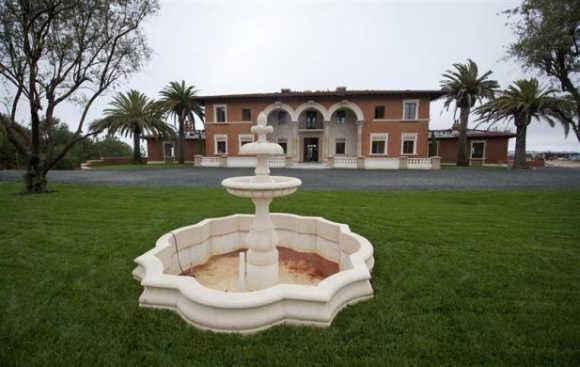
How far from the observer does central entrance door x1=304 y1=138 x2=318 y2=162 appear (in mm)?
28734

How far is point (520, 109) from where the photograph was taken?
74.4ft

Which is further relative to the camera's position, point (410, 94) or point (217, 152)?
point (217, 152)

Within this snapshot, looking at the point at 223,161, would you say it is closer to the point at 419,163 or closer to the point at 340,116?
the point at 340,116

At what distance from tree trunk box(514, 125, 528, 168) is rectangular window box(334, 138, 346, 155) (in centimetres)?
1550

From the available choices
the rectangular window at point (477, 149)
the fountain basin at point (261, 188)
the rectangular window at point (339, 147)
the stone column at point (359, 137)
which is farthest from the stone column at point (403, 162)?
the fountain basin at point (261, 188)

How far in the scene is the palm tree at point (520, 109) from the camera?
21.8 meters

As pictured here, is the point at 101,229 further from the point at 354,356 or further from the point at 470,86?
the point at 470,86

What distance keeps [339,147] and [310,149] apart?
3.27 m

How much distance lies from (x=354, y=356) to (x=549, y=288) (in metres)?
2.84

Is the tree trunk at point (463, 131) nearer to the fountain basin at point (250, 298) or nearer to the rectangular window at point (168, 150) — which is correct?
the fountain basin at point (250, 298)

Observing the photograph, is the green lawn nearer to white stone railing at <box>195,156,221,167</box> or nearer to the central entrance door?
white stone railing at <box>195,156,221,167</box>

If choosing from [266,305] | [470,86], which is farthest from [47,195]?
[470,86]

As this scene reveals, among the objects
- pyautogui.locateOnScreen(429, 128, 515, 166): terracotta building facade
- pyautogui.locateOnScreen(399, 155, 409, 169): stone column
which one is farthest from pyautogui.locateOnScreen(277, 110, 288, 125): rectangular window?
pyautogui.locateOnScreen(429, 128, 515, 166): terracotta building facade

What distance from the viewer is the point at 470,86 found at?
24.7 metres
